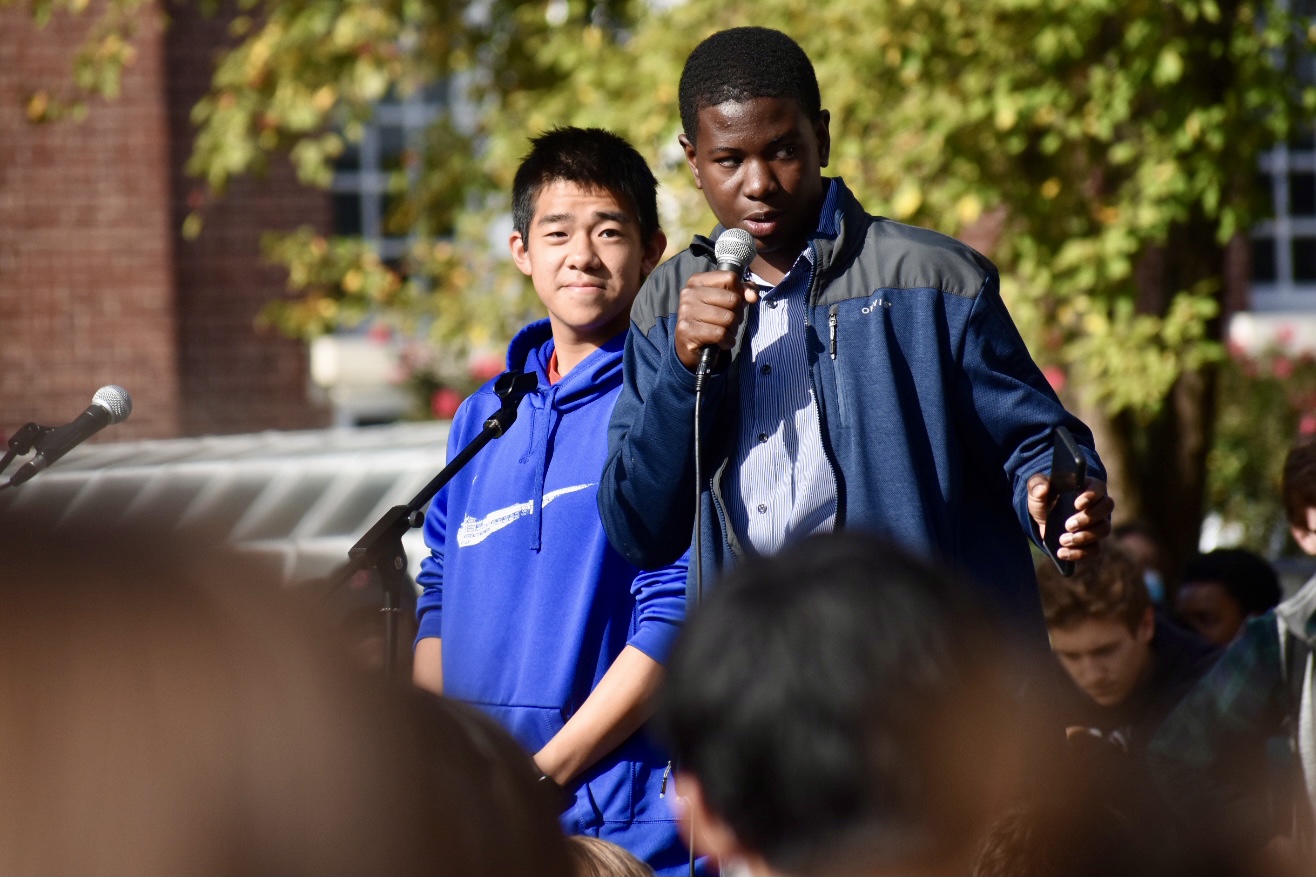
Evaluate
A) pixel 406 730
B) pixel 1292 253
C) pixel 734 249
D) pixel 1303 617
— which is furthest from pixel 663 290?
pixel 1292 253

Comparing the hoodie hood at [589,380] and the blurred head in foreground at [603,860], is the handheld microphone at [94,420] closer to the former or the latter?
the hoodie hood at [589,380]

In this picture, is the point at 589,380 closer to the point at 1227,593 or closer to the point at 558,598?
the point at 558,598

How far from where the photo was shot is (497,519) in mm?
3049

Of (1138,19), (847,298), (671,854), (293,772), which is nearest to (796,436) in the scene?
(847,298)

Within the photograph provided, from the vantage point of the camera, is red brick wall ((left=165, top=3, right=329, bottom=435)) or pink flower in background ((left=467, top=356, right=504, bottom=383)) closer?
pink flower in background ((left=467, top=356, right=504, bottom=383))

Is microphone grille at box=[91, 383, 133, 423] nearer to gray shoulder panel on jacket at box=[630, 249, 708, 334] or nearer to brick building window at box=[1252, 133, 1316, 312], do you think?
gray shoulder panel on jacket at box=[630, 249, 708, 334]

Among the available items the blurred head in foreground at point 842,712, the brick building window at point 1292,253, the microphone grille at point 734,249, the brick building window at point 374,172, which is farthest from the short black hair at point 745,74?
the brick building window at point 1292,253

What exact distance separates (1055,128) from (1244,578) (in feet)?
7.13

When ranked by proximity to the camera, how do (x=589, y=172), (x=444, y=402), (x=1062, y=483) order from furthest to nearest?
(x=444, y=402) → (x=589, y=172) → (x=1062, y=483)

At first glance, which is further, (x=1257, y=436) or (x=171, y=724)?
(x=1257, y=436)

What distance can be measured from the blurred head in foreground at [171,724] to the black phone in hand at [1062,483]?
1520mm

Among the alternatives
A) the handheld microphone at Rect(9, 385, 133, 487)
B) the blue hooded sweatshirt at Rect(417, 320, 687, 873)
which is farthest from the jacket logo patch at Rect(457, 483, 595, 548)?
the handheld microphone at Rect(9, 385, 133, 487)

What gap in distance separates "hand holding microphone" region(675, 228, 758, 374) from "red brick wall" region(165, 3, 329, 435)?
10.9 metres

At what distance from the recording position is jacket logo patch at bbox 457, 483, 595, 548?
3016mm
